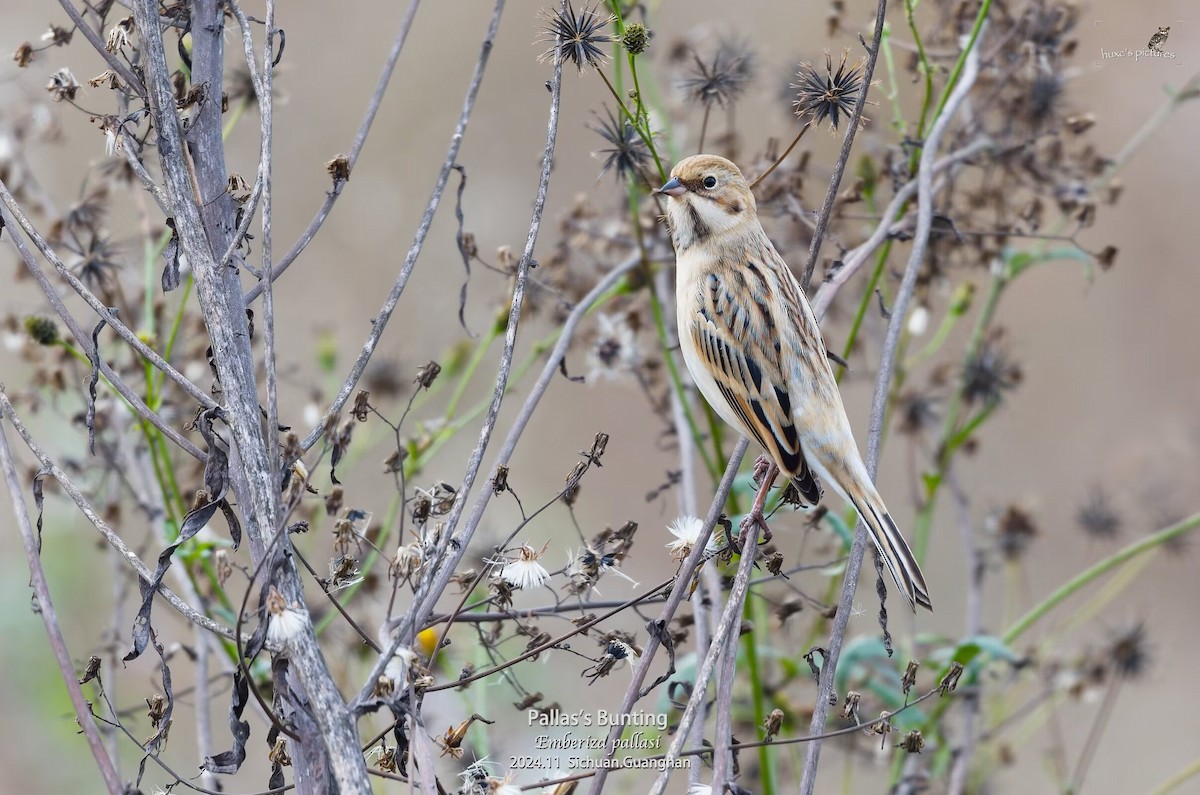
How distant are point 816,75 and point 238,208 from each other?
130cm

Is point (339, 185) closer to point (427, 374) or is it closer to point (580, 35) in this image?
point (427, 374)

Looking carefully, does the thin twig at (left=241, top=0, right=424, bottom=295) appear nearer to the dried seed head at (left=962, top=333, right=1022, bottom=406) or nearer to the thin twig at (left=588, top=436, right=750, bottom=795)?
the thin twig at (left=588, top=436, right=750, bottom=795)

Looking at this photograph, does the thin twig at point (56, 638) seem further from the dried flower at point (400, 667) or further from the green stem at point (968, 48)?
the green stem at point (968, 48)

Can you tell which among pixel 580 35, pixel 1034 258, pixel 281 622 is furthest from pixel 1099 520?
pixel 281 622

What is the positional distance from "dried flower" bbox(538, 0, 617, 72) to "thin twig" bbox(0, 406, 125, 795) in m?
1.27

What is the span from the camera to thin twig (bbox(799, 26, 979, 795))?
2.01 m

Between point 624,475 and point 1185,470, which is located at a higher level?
point 624,475

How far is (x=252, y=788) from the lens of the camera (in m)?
5.64

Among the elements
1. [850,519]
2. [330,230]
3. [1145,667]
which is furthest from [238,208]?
[330,230]

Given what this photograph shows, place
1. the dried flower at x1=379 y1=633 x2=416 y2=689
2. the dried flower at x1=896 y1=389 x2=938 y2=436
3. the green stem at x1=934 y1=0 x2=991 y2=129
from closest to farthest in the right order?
the dried flower at x1=379 y1=633 x2=416 y2=689
the green stem at x1=934 y1=0 x2=991 y2=129
the dried flower at x1=896 y1=389 x2=938 y2=436

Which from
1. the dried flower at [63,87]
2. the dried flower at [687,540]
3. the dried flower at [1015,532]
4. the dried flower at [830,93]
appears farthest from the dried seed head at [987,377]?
the dried flower at [63,87]

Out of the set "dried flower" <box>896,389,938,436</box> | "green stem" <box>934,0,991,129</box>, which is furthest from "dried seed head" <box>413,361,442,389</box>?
"dried flower" <box>896,389,938,436</box>

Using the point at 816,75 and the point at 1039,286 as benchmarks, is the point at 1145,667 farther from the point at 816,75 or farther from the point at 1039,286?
the point at 1039,286

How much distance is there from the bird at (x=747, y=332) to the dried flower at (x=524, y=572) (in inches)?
33.9
